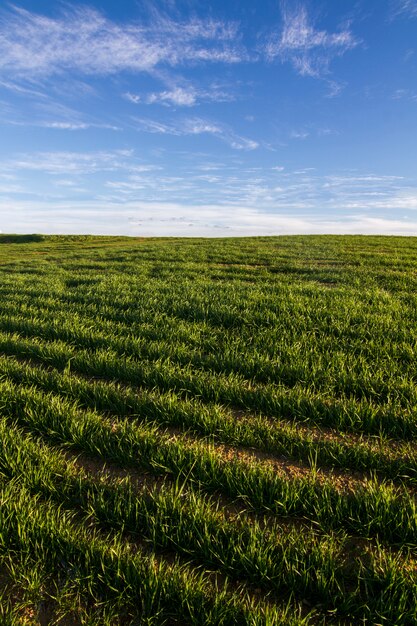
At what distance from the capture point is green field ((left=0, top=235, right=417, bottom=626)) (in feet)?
7.75

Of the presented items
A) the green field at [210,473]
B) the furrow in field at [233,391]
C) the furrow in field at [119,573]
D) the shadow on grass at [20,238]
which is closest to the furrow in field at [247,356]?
the green field at [210,473]

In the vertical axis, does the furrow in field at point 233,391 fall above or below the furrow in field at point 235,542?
above

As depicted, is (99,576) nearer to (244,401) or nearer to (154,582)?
(154,582)

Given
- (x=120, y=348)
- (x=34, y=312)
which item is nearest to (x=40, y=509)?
(x=120, y=348)

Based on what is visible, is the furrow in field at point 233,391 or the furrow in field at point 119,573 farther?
the furrow in field at point 233,391

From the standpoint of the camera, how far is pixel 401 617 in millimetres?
2211

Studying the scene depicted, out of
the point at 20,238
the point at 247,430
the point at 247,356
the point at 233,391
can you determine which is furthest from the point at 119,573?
the point at 20,238

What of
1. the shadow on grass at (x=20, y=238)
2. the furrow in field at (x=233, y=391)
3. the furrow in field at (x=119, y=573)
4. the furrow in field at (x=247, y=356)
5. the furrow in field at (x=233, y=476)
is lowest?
the furrow in field at (x=119, y=573)

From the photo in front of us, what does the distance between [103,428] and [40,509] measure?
3.80 ft

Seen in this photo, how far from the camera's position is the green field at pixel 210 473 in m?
2.36

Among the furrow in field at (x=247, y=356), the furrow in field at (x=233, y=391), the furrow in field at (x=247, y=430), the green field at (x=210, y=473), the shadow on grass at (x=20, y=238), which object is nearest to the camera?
the green field at (x=210, y=473)

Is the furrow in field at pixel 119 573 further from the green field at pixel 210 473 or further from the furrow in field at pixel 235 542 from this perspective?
the furrow in field at pixel 235 542

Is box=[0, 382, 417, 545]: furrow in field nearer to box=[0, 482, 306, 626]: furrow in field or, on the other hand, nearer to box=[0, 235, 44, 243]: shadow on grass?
box=[0, 482, 306, 626]: furrow in field

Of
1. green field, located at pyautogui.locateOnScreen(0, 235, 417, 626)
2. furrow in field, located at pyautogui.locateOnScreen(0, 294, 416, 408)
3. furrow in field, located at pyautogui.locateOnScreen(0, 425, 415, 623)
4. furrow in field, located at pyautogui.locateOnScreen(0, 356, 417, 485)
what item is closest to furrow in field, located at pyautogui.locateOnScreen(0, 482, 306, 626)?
green field, located at pyautogui.locateOnScreen(0, 235, 417, 626)
